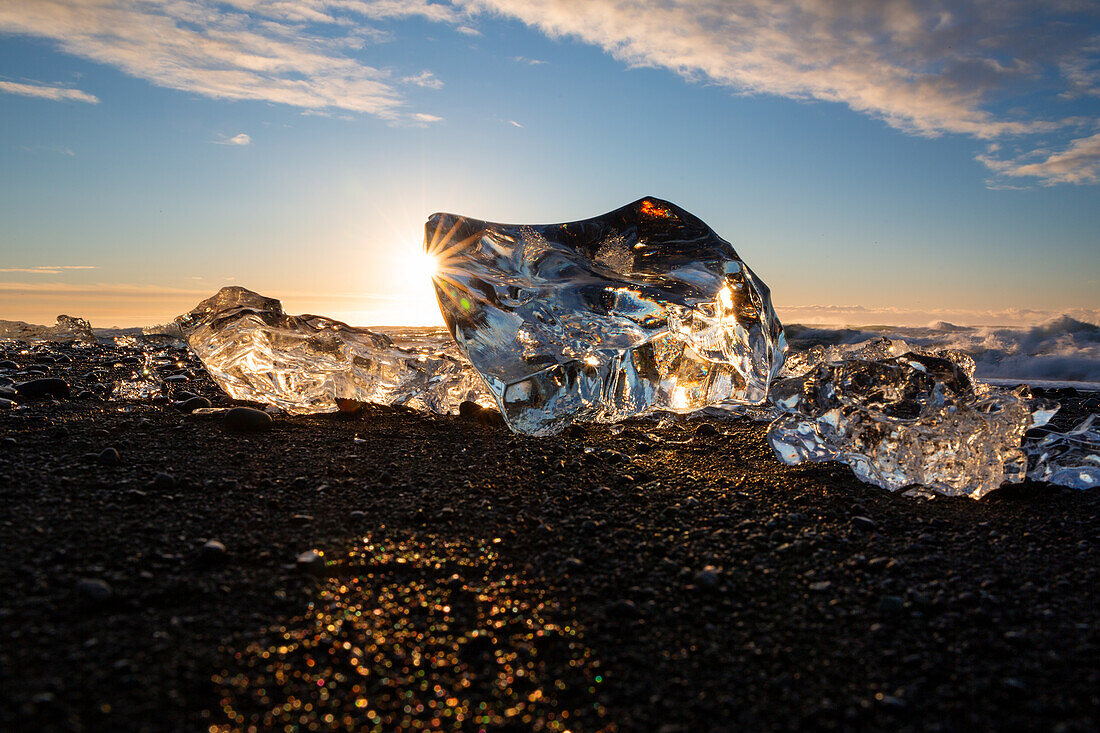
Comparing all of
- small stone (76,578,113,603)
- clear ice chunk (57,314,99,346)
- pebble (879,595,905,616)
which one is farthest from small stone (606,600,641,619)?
clear ice chunk (57,314,99,346)

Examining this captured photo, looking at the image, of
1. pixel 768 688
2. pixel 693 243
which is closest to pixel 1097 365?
pixel 693 243

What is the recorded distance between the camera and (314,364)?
164 inches

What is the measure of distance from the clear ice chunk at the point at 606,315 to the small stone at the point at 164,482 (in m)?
1.55

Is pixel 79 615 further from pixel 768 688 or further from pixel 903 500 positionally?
pixel 903 500

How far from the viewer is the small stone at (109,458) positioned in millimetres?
2523

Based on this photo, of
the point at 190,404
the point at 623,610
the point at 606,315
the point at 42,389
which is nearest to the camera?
the point at 623,610

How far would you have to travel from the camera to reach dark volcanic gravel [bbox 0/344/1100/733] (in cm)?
124

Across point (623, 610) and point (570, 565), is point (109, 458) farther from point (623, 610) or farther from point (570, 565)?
point (623, 610)

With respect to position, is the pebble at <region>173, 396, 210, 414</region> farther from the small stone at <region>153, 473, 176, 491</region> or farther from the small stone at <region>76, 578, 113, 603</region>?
the small stone at <region>76, 578, 113, 603</region>

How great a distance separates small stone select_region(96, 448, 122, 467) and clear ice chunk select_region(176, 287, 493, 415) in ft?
4.89

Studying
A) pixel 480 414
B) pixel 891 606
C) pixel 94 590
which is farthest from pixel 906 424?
pixel 94 590

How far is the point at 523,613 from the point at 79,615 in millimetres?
964

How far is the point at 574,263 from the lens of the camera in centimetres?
405

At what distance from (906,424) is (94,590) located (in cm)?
302
